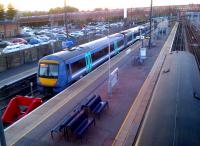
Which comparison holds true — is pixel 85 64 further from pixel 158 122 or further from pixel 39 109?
pixel 158 122

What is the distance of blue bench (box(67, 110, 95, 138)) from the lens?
956 cm

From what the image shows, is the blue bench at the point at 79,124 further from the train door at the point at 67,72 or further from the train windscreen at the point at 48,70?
the train door at the point at 67,72

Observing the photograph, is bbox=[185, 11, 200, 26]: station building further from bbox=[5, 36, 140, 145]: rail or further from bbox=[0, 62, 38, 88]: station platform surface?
bbox=[5, 36, 140, 145]: rail

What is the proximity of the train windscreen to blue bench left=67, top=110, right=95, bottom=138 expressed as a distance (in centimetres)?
606

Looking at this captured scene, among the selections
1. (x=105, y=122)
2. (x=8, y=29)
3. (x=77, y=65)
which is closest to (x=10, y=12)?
(x=8, y=29)

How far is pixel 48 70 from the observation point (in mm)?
16156

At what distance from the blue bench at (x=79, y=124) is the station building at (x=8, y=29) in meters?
51.4

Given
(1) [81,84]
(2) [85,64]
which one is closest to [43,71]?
(1) [81,84]

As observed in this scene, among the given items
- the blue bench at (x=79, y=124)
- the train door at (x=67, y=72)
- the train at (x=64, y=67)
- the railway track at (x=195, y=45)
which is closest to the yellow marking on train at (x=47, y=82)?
the train at (x=64, y=67)

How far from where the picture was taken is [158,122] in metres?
7.07

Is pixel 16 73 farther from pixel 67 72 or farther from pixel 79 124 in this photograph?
pixel 79 124

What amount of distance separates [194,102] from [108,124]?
3.79 m

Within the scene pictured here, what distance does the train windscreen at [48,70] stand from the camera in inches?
629

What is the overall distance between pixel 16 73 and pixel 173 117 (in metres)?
19.6
